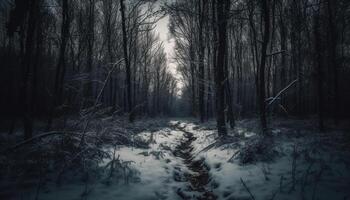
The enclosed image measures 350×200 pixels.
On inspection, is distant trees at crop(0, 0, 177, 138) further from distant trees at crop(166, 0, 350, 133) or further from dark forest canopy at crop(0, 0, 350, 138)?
distant trees at crop(166, 0, 350, 133)

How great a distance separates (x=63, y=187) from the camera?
11.9 feet

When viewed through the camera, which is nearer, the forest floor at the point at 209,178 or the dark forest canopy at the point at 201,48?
the forest floor at the point at 209,178

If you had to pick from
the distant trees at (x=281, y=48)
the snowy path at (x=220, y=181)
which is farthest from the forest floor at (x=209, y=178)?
the distant trees at (x=281, y=48)

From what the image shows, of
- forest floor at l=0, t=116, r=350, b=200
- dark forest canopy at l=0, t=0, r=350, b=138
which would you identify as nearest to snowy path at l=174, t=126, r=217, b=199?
forest floor at l=0, t=116, r=350, b=200

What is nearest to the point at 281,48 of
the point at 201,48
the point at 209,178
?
A: the point at 201,48

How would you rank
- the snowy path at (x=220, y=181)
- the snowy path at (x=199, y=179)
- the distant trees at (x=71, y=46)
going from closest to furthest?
the snowy path at (x=220, y=181) < the snowy path at (x=199, y=179) < the distant trees at (x=71, y=46)

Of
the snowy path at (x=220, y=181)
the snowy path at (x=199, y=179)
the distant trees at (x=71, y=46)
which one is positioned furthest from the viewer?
the distant trees at (x=71, y=46)

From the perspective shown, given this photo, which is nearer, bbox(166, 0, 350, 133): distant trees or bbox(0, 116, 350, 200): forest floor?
bbox(0, 116, 350, 200): forest floor

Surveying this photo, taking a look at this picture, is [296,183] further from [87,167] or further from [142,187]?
[87,167]

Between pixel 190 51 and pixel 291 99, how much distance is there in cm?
1519

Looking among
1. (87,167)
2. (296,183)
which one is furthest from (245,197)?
(87,167)

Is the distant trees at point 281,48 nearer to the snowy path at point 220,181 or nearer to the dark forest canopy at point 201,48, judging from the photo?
the dark forest canopy at point 201,48

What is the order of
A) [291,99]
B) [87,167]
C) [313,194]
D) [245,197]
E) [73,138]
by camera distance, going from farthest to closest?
1. [291,99]
2. [73,138]
3. [87,167]
4. [245,197]
5. [313,194]

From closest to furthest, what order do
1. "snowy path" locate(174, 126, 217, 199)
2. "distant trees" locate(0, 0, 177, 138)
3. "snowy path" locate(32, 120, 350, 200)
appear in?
Result: "snowy path" locate(32, 120, 350, 200)
"snowy path" locate(174, 126, 217, 199)
"distant trees" locate(0, 0, 177, 138)
